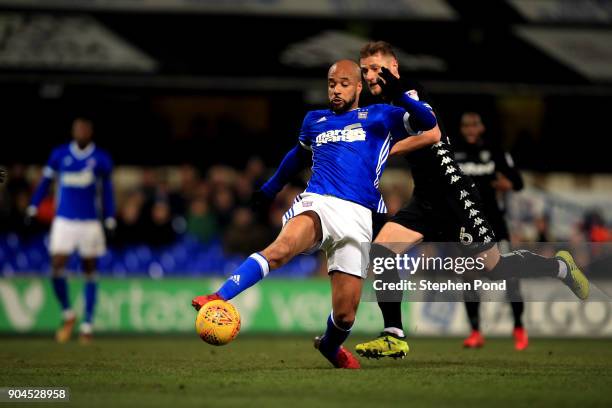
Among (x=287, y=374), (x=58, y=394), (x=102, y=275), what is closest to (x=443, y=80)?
(x=102, y=275)

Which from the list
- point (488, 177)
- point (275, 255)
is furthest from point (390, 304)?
point (488, 177)

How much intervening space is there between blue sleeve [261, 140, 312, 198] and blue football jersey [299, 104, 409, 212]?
0.37 m

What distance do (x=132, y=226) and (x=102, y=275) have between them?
83cm

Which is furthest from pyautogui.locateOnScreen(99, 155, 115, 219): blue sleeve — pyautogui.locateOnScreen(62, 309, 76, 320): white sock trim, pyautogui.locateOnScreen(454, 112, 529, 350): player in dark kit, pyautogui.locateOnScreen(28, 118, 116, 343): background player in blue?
pyautogui.locateOnScreen(454, 112, 529, 350): player in dark kit

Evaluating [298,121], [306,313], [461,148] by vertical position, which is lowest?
[306,313]

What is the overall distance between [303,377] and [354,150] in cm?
166

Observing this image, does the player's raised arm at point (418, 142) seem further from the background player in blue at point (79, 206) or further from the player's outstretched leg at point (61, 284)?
the player's outstretched leg at point (61, 284)

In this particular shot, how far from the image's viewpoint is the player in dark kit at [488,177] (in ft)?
37.9

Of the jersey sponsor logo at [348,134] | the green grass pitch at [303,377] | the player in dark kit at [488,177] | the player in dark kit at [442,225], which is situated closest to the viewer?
the green grass pitch at [303,377]

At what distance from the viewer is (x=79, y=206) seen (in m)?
13.8

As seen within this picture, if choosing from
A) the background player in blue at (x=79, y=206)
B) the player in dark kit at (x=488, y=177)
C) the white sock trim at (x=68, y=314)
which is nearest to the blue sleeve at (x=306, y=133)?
the player in dark kit at (x=488, y=177)

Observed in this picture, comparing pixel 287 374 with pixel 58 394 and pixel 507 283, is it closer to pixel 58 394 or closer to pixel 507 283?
pixel 58 394

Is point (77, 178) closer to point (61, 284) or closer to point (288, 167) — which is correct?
point (61, 284)

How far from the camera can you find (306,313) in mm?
15188
